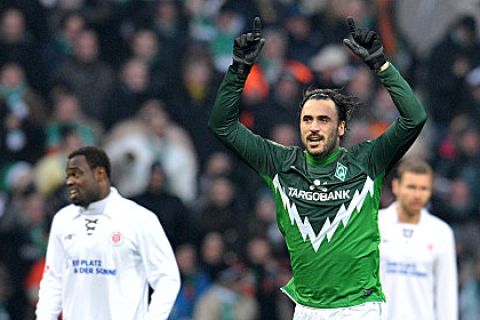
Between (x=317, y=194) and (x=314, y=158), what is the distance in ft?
0.73

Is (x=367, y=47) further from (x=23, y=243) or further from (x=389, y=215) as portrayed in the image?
(x=23, y=243)

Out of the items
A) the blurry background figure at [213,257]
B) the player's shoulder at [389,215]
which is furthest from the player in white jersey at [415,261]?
the blurry background figure at [213,257]

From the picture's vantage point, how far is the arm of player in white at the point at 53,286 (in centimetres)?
903

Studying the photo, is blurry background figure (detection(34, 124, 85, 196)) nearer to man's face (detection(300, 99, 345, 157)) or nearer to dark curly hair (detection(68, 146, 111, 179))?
dark curly hair (detection(68, 146, 111, 179))

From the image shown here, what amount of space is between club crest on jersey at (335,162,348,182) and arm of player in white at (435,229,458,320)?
2.92m

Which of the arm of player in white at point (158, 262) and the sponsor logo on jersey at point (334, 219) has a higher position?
the sponsor logo on jersey at point (334, 219)

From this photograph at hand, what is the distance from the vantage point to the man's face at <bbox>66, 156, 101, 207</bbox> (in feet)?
29.3

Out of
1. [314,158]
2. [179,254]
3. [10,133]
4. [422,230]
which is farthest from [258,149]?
[10,133]

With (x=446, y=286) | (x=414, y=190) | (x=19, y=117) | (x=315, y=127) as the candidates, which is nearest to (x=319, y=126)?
(x=315, y=127)

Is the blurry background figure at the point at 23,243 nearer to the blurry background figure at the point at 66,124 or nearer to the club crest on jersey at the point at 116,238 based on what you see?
the blurry background figure at the point at 66,124

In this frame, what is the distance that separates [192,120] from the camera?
555 inches

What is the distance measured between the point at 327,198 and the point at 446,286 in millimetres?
2971

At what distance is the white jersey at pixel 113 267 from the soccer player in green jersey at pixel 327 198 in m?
1.27

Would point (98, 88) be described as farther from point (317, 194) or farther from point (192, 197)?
point (317, 194)
